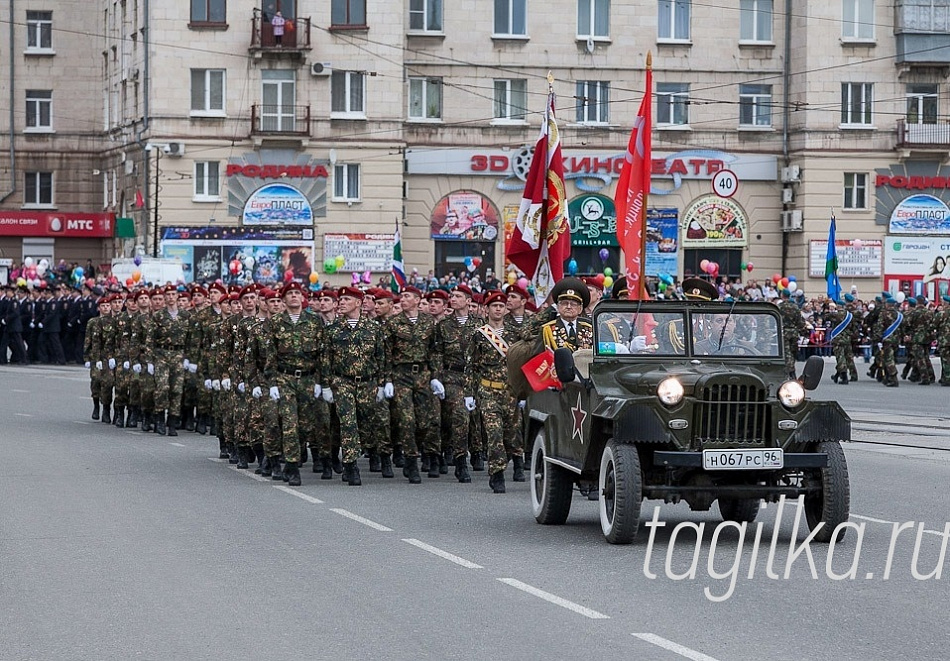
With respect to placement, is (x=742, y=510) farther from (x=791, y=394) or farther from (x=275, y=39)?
(x=275, y=39)

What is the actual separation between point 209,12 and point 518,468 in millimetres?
38515

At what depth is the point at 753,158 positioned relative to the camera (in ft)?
187

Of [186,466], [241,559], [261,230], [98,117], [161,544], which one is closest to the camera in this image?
[241,559]

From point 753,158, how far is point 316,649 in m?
49.9

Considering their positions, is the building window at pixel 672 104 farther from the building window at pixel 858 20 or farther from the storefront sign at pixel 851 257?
the storefront sign at pixel 851 257

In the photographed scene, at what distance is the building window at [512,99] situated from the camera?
55897 millimetres

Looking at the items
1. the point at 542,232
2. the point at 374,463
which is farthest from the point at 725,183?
the point at 374,463

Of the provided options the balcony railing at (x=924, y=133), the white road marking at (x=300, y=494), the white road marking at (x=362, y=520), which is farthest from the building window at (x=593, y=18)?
the white road marking at (x=362, y=520)

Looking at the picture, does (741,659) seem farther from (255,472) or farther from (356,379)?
(255,472)

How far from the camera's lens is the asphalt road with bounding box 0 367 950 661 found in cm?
873

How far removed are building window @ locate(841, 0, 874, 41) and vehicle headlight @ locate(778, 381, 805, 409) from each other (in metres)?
45.5

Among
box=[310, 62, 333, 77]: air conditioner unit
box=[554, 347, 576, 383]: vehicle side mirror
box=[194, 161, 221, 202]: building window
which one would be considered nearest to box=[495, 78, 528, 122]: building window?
box=[310, 62, 333, 77]: air conditioner unit

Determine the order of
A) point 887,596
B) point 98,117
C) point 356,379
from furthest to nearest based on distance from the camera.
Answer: point 98,117, point 356,379, point 887,596

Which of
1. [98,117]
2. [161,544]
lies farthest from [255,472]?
[98,117]
